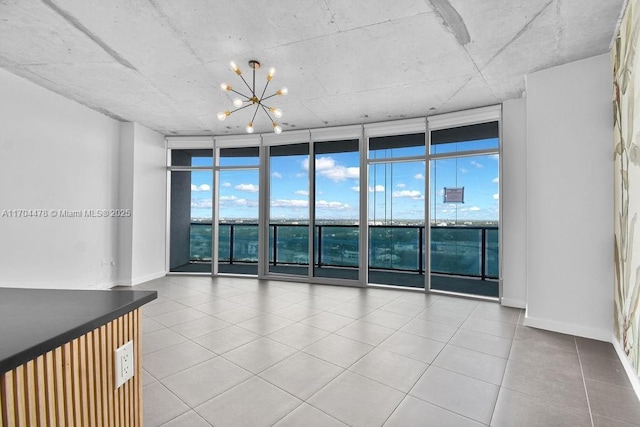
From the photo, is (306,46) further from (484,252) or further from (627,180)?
(484,252)

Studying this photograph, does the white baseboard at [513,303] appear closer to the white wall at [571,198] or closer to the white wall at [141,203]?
the white wall at [571,198]

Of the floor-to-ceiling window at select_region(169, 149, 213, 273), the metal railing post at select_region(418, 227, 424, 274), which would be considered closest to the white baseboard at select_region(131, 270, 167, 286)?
the floor-to-ceiling window at select_region(169, 149, 213, 273)

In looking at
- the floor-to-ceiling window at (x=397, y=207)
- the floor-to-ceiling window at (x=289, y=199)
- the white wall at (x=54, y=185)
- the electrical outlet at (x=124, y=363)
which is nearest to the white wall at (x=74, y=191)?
the white wall at (x=54, y=185)

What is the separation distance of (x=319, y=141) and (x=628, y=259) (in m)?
4.59

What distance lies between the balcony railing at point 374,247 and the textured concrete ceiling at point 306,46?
2637 mm

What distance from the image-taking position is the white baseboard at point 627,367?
224cm

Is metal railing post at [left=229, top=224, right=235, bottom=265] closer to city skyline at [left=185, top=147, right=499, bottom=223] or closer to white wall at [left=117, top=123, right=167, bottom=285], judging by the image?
city skyline at [left=185, top=147, right=499, bottom=223]

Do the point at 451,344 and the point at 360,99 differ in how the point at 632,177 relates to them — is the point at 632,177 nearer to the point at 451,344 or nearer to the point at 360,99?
the point at 451,344

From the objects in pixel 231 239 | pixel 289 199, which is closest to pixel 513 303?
pixel 289 199

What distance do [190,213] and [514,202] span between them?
267 inches

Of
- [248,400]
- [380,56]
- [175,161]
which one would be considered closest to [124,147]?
[175,161]

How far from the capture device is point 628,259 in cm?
259

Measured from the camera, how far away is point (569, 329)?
3332 mm

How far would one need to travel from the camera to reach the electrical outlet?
1059mm
